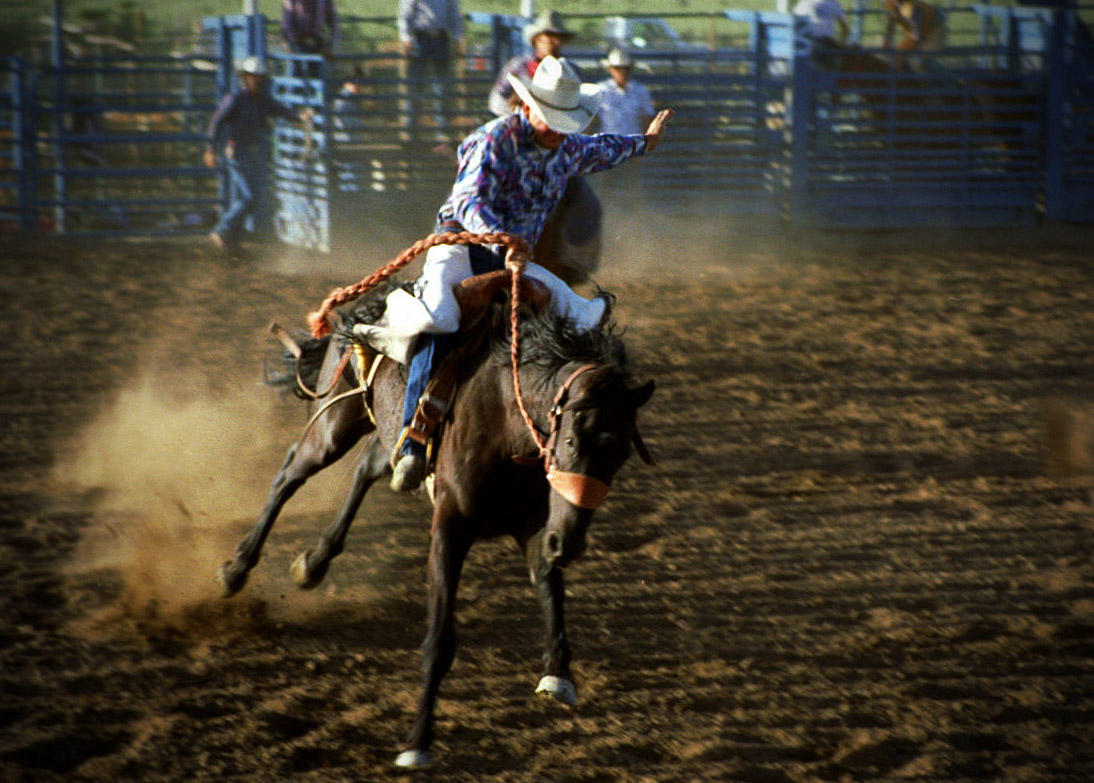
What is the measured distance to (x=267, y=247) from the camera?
1216cm

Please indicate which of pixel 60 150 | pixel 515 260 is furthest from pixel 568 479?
pixel 60 150

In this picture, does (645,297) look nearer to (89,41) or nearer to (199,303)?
(199,303)

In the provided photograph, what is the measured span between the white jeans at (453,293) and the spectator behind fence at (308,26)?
31.3 ft

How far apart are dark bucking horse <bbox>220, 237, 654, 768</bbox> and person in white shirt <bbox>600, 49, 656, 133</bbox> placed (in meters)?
7.68

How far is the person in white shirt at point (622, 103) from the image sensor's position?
452 inches

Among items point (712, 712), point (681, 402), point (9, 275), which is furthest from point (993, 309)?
point (9, 275)

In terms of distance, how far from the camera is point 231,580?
4.50 m

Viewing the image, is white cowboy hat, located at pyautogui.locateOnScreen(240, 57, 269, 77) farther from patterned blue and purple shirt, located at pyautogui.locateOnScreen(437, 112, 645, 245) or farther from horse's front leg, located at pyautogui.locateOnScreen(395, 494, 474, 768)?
horse's front leg, located at pyautogui.locateOnScreen(395, 494, 474, 768)

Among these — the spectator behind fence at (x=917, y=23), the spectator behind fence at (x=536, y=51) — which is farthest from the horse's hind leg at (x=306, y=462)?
the spectator behind fence at (x=917, y=23)

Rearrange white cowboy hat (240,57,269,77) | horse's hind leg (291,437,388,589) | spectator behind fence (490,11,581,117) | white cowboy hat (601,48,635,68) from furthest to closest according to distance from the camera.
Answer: white cowboy hat (240,57,269,77), white cowboy hat (601,48,635,68), spectator behind fence (490,11,581,117), horse's hind leg (291,437,388,589)

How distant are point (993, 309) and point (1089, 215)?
4.66 meters

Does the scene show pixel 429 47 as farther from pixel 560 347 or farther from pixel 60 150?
pixel 560 347

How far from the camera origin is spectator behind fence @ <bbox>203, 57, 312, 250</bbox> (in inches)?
466

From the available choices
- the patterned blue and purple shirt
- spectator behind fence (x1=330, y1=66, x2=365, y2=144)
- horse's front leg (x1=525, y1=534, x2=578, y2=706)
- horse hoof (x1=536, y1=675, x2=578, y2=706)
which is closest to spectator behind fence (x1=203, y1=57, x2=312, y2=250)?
spectator behind fence (x1=330, y1=66, x2=365, y2=144)
